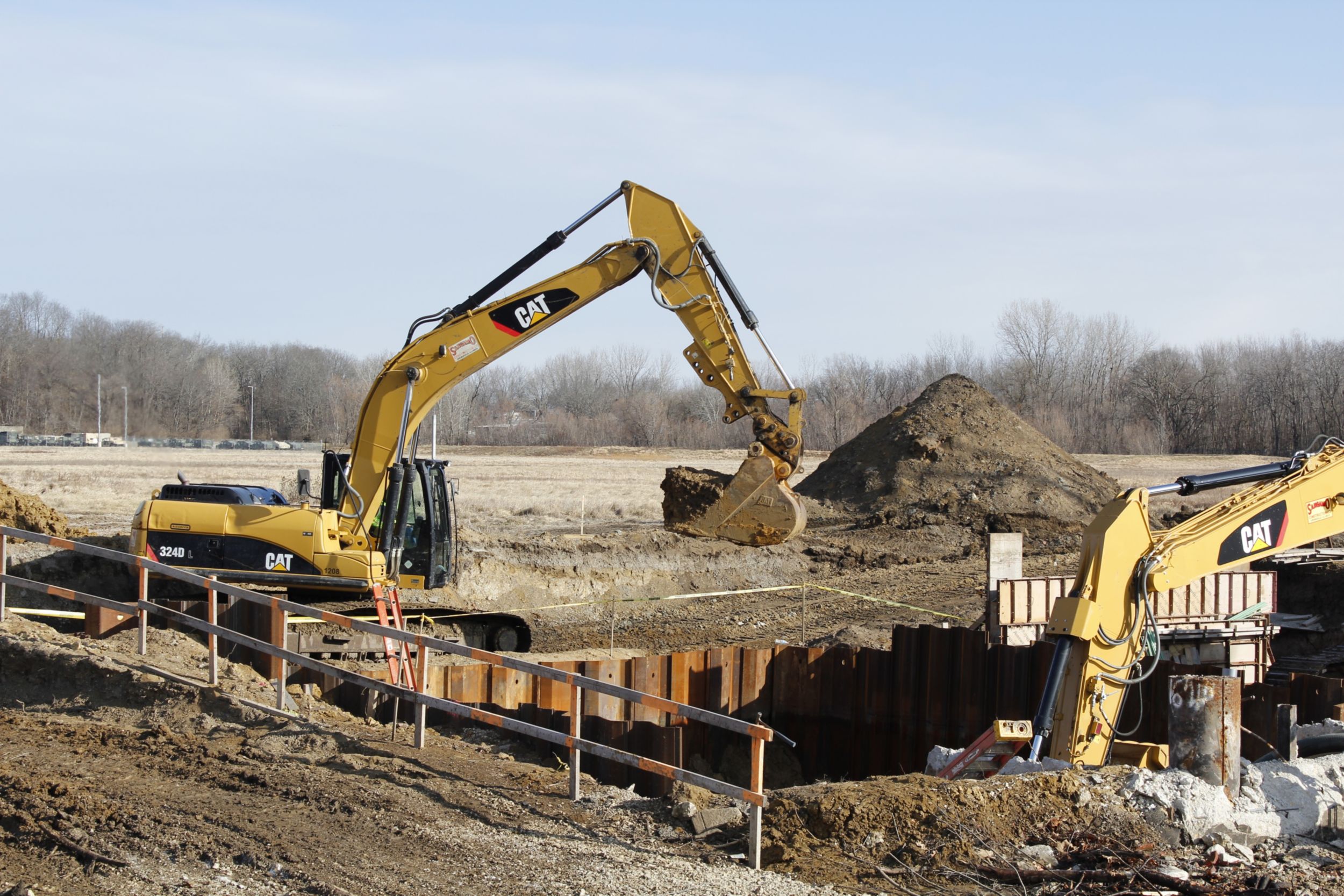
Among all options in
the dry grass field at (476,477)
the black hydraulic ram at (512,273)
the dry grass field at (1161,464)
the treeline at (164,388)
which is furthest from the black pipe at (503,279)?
the treeline at (164,388)

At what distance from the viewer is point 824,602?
68.5 feet

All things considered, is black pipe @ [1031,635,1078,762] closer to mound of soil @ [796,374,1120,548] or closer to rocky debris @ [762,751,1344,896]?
rocky debris @ [762,751,1344,896]

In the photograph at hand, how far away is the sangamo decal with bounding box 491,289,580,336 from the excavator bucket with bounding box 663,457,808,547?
2.75m

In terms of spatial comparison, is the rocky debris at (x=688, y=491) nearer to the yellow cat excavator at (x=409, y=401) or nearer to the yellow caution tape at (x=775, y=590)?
the yellow caution tape at (x=775, y=590)

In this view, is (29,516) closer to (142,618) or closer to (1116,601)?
(142,618)

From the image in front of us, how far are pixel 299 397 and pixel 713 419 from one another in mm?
32495

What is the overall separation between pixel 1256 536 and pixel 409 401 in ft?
26.6

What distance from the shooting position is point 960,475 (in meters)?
29.9

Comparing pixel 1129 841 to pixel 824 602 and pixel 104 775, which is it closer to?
pixel 104 775

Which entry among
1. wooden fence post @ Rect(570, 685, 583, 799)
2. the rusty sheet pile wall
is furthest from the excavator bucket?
wooden fence post @ Rect(570, 685, 583, 799)

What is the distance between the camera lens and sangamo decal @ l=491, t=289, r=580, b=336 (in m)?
13.1

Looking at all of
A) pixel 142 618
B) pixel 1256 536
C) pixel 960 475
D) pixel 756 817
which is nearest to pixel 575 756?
pixel 756 817

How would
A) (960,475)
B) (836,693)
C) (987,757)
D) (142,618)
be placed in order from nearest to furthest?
1. (987,757)
2. (142,618)
3. (836,693)
4. (960,475)

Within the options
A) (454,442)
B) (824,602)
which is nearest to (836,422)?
(454,442)
